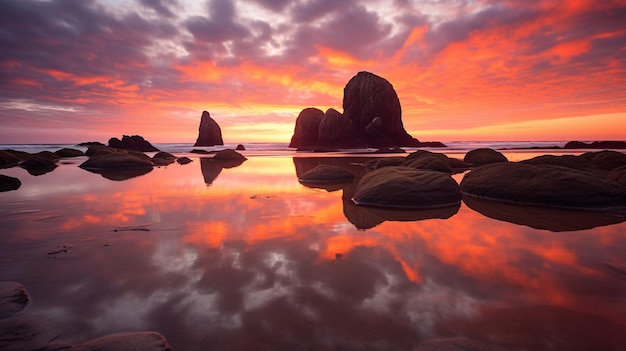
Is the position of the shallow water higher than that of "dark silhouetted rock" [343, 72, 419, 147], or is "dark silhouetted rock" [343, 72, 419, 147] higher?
"dark silhouetted rock" [343, 72, 419, 147]

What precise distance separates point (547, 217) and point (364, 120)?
6115cm

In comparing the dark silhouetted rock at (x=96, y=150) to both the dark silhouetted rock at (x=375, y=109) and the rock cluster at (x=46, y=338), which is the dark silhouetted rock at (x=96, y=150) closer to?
the rock cluster at (x=46, y=338)

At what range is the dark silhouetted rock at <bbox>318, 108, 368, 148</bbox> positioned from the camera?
5925cm

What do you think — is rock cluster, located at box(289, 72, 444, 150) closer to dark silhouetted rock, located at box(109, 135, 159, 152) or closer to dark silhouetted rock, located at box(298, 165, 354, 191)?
dark silhouetted rock, located at box(109, 135, 159, 152)

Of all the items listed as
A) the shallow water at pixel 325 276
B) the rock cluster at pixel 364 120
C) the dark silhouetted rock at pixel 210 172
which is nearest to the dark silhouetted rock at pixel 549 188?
the shallow water at pixel 325 276

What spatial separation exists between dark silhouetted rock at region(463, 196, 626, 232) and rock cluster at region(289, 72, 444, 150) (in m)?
53.3

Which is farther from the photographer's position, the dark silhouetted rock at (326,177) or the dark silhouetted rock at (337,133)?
the dark silhouetted rock at (337,133)

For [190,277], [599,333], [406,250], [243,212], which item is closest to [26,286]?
[190,277]

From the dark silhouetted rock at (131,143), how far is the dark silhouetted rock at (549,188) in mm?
49561

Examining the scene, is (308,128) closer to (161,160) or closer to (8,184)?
(161,160)

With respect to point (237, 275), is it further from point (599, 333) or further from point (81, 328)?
point (599, 333)

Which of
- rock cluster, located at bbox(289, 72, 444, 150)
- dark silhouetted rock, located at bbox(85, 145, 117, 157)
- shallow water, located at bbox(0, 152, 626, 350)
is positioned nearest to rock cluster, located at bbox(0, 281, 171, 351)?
shallow water, located at bbox(0, 152, 626, 350)

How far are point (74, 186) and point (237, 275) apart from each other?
10.3 meters

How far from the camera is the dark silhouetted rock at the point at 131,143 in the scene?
45.6 m
